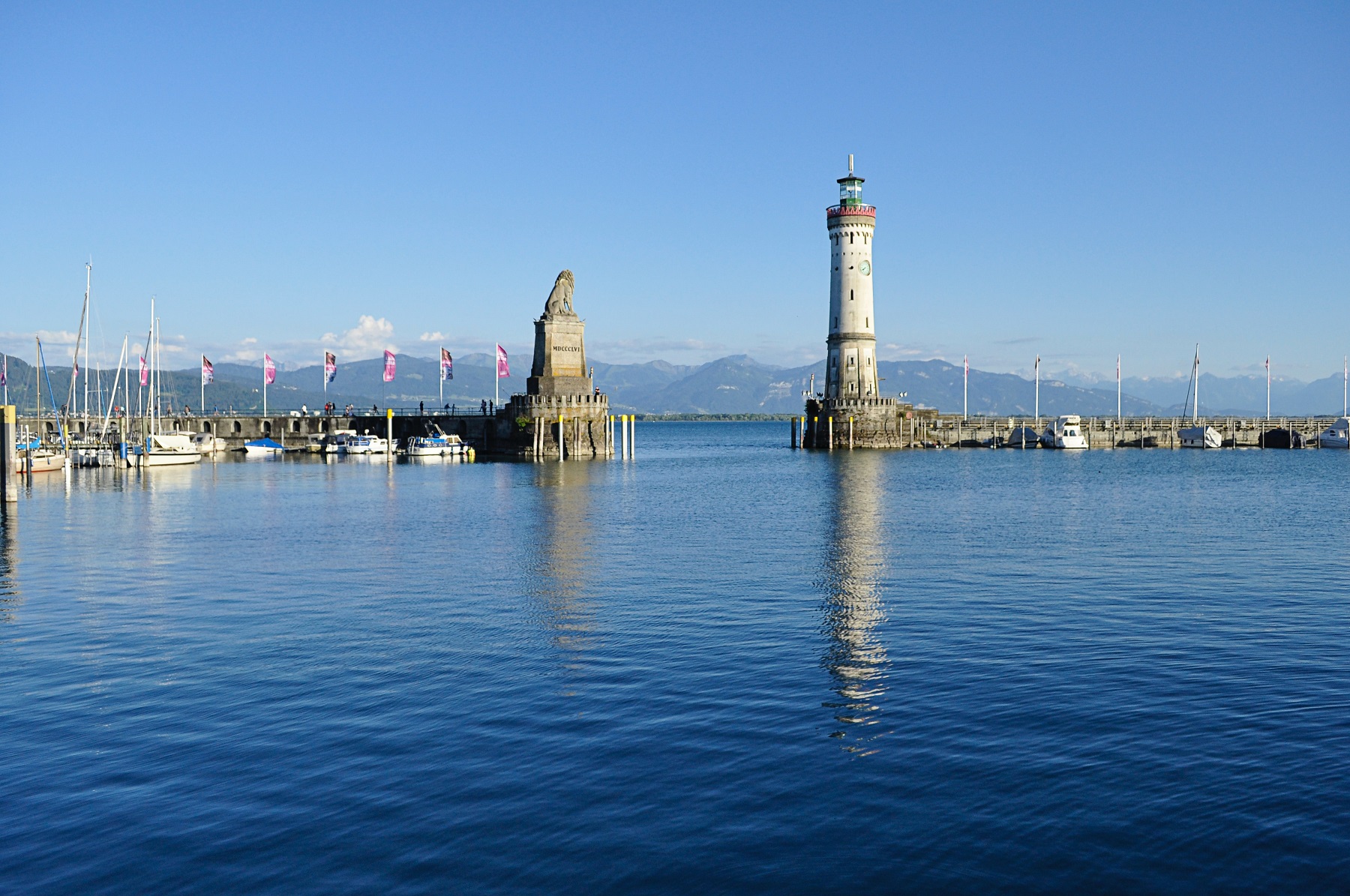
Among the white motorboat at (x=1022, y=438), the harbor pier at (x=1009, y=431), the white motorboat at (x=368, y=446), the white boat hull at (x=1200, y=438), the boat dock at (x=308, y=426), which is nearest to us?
the white motorboat at (x=368, y=446)

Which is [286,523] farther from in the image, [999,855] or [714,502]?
[999,855]

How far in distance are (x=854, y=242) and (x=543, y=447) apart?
140ft

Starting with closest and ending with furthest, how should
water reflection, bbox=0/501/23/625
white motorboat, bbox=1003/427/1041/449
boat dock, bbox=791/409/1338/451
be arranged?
water reflection, bbox=0/501/23/625, boat dock, bbox=791/409/1338/451, white motorboat, bbox=1003/427/1041/449

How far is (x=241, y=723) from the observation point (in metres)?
18.5

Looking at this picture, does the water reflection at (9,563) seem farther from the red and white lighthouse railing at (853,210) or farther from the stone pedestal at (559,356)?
the red and white lighthouse railing at (853,210)

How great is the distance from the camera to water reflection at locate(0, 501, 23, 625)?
2933cm

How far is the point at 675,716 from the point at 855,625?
29.9 ft

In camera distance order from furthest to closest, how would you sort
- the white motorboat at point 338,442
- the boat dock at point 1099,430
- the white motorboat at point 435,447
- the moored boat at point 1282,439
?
the moored boat at point 1282,439, the boat dock at point 1099,430, the white motorboat at point 338,442, the white motorboat at point 435,447

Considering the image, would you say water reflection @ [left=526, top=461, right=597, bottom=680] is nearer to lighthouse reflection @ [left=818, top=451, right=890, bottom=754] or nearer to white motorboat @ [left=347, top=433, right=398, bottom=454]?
lighthouse reflection @ [left=818, top=451, right=890, bottom=754]

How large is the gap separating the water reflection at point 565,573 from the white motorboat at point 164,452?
4661cm

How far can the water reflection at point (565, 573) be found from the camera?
83.8ft

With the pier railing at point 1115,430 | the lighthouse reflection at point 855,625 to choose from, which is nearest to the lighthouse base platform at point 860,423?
the pier railing at point 1115,430

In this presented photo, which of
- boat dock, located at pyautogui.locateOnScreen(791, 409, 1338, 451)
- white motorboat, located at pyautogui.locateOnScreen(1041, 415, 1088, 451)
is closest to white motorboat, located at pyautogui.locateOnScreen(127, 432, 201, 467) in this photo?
boat dock, located at pyautogui.locateOnScreen(791, 409, 1338, 451)

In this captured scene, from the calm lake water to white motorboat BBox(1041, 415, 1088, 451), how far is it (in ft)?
351
